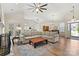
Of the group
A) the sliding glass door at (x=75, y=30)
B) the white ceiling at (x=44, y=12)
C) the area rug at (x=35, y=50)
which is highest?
the white ceiling at (x=44, y=12)

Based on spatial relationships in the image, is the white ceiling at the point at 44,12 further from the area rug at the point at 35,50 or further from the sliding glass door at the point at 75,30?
the area rug at the point at 35,50

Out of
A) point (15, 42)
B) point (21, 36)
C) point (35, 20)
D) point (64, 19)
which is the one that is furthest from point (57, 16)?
point (15, 42)

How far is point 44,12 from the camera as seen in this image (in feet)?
6.45

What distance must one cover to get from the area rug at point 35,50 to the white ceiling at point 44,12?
41cm

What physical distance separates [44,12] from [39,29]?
0.91 ft

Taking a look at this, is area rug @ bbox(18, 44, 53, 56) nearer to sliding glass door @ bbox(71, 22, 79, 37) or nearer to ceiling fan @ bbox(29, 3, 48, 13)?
sliding glass door @ bbox(71, 22, 79, 37)

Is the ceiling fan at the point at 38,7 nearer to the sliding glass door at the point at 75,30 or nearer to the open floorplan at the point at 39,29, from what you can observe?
the open floorplan at the point at 39,29

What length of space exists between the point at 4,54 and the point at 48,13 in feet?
3.09

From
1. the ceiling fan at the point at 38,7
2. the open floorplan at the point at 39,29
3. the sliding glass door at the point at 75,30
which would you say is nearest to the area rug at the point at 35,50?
the open floorplan at the point at 39,29

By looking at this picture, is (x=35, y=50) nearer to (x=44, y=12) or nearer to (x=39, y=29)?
(x=39, y=29)

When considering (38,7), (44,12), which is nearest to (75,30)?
(44,12)

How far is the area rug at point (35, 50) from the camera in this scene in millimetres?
1953

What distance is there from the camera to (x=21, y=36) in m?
1.96

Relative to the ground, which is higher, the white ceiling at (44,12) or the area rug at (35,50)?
the white ceiling at (44,12)
